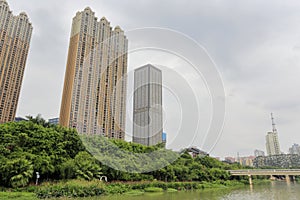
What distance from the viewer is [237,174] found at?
93.4 feet

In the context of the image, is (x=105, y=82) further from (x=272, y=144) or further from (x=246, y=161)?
(x=246, y=161)

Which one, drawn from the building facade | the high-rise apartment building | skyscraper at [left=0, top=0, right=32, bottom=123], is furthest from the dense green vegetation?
the building facade

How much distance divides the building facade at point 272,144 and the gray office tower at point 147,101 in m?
82.6

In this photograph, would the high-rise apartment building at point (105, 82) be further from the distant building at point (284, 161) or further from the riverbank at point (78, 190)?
the distant building at point (284, 161)

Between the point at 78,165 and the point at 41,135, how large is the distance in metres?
2.38

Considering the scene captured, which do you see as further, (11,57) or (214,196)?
(11,57)

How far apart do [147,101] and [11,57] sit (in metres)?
33.4

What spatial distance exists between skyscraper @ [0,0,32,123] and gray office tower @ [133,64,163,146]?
1195 inches

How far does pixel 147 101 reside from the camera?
6.23m

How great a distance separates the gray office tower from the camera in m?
6.06

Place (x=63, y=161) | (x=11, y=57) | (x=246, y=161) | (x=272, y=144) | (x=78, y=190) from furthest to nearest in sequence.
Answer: (x=246, y=161) < (x=272, y=144) < (x=11, y=57) < (x=63, y=161) < (x=78, y=190)

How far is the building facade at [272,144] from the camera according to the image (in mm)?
79812

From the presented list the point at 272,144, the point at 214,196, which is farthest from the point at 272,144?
the point at 214,196

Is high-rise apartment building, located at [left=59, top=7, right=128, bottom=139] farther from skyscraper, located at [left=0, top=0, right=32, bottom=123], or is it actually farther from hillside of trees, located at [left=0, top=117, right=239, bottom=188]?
skyscraper, located at [left=0, top=0, right=32, bottom=123]
